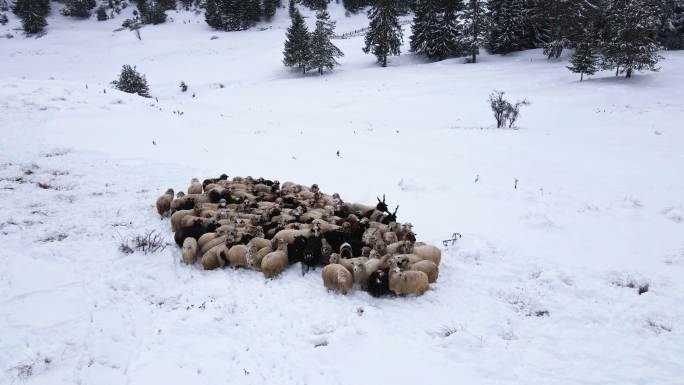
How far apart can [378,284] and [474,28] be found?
48.3 metres

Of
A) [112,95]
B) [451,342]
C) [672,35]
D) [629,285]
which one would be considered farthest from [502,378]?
[672,35]

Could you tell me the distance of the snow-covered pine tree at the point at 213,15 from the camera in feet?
228

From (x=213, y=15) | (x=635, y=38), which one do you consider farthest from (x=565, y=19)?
(x=213, y=15)

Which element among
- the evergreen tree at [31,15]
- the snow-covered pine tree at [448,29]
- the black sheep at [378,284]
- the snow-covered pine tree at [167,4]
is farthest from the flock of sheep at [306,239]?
the evergreen tree at [31,15]

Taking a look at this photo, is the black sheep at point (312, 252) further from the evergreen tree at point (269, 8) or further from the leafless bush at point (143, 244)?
the evergreen tree at point (269, 8)

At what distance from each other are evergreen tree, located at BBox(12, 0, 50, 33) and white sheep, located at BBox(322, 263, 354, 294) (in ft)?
283

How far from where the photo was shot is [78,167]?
1266 cm

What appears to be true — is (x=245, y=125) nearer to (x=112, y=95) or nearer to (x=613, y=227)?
(x=112, y=95)

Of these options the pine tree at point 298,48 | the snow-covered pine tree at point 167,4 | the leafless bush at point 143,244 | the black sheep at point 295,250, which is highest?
the snow-covered pine tree at point 167,4

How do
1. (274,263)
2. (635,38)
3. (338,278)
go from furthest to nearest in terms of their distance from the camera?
(635,38)
(274,263)
(338,278)

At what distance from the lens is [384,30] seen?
2012 inches

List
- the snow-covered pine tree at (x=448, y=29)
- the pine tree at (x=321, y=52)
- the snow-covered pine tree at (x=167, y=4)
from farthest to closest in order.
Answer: the snow-covered pine tree at (x=167, y=4) → the snow-covered pine tree at (x=448, y=29) → the pine tree at (x=321, y=52)

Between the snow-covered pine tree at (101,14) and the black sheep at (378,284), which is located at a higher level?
the snow-covered pine tree at (101,14)

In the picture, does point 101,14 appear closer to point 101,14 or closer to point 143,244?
point 101,14
